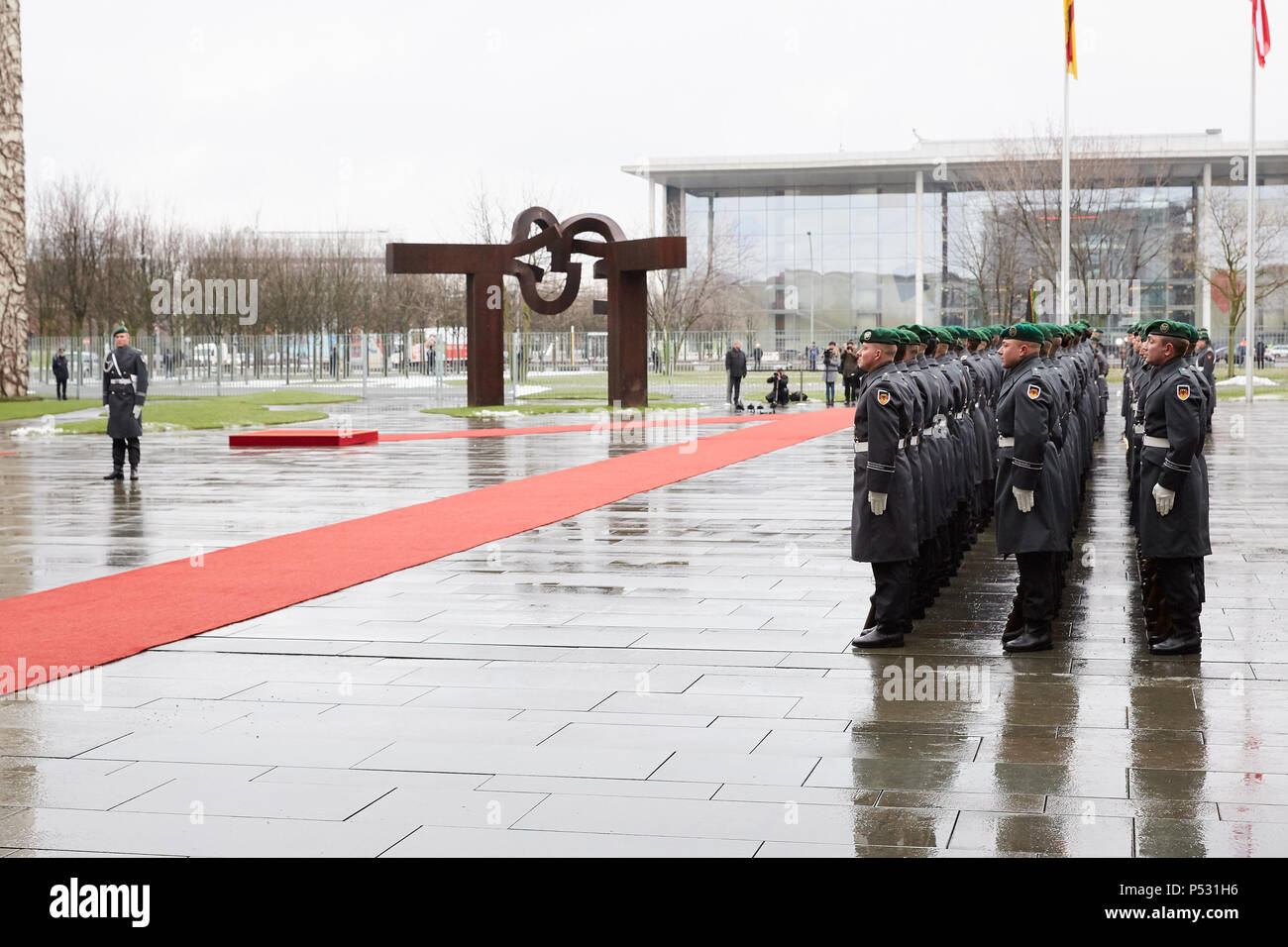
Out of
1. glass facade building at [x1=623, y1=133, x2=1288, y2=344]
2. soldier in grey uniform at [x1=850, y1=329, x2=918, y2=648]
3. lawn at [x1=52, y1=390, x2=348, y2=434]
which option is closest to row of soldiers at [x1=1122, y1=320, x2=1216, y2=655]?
soldier in grey uniform at [x1=850, y1=329, x2=918, y2=648]

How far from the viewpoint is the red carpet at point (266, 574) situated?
819 centimetres

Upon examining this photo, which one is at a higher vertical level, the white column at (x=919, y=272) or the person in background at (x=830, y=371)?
the white column at (x=919, y=272)

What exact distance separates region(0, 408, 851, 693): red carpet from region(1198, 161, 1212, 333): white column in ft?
142

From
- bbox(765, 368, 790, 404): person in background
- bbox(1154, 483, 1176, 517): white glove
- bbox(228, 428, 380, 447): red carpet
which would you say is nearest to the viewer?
bbox(1154, 483, 1176, 517): white glove

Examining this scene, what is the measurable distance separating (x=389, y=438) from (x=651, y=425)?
6016 mm

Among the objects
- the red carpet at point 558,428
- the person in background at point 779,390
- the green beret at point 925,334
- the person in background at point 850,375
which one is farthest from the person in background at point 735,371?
the green beret at point 925,334

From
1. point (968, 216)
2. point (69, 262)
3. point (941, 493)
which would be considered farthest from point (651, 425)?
point (968, 216)

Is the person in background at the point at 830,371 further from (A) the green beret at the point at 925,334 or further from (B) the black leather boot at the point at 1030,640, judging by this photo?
(B) the black leather boot at the point at 1030,640

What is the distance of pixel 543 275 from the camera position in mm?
33344

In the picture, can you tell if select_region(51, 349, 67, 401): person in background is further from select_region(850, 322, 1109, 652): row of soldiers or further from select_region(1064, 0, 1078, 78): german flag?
select_region(850, 322, 1109, 652): row of soldiers

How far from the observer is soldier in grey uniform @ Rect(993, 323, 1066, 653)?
25.4 feet

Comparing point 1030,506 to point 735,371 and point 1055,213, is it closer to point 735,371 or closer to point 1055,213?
point 735,371

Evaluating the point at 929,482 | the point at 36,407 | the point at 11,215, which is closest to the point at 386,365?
the point at 11,215
